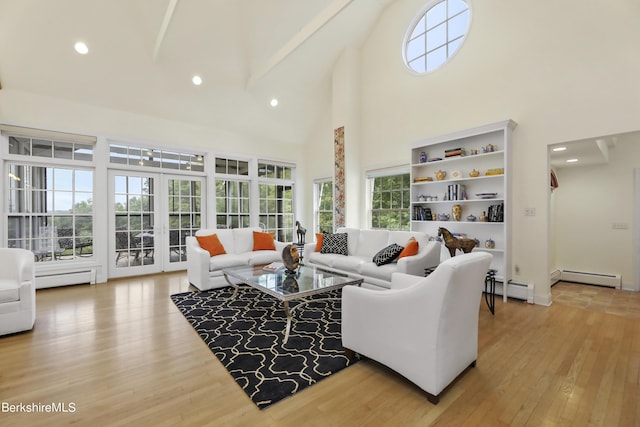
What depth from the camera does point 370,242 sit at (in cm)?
475

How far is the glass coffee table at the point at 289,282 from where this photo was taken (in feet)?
9.13

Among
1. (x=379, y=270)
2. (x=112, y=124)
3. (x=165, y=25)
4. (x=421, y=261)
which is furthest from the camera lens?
(x=112, y=124)

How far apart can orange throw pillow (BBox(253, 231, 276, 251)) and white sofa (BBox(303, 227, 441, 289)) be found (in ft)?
2.06

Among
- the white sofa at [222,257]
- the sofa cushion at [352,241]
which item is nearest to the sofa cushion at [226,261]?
the white sofa at [222,257]

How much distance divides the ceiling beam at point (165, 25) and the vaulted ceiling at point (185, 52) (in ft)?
0.08

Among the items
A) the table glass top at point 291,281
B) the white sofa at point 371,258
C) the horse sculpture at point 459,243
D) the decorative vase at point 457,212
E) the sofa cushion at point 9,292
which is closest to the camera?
the sofa cushion at point 9,292

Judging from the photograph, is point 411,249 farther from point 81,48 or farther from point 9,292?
point 81,48

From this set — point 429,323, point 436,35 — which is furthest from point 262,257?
point 436,35

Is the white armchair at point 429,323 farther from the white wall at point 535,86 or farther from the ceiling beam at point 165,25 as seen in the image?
the ceiling beam at point 165,25

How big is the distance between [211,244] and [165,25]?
3205 mm

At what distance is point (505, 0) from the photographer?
4031 mm

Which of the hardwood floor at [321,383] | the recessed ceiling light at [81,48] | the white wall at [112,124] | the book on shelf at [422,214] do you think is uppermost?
the recessed ceiling light at [81,48]

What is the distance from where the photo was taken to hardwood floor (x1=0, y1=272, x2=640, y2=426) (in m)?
1.69

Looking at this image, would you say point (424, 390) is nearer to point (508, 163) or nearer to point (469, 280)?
point (469, 280)
